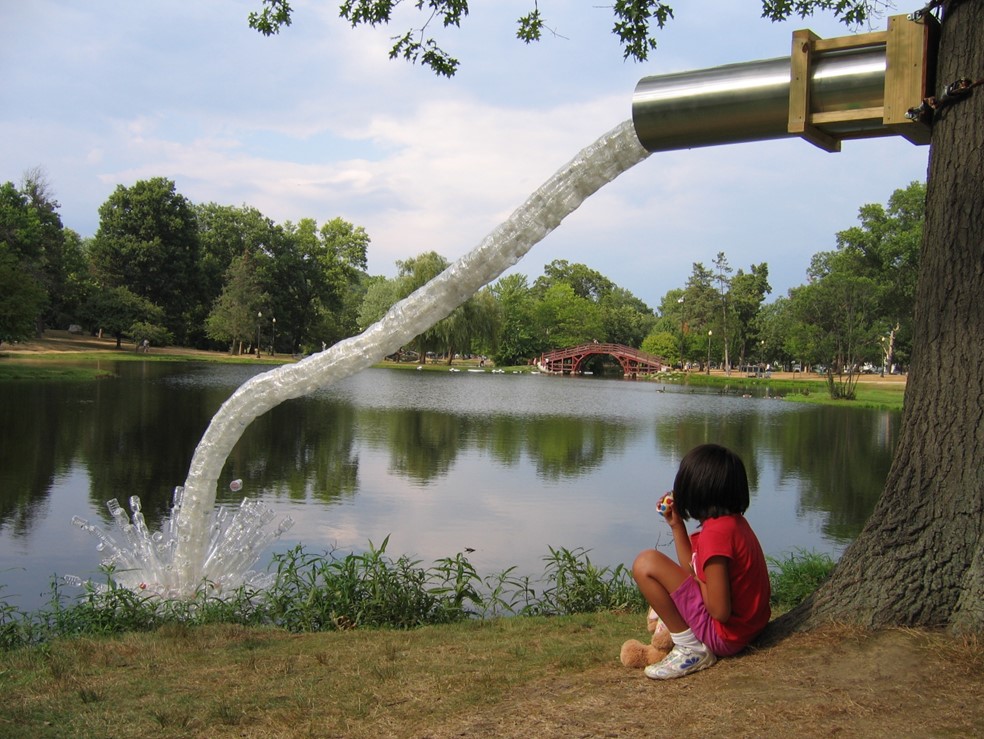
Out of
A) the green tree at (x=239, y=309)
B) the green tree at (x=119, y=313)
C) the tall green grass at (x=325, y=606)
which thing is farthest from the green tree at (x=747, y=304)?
the tall green grass at (x=325, y=606)

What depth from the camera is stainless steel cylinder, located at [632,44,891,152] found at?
2.79m

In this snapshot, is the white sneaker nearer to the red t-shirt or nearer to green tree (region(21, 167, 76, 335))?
the red t-shirt

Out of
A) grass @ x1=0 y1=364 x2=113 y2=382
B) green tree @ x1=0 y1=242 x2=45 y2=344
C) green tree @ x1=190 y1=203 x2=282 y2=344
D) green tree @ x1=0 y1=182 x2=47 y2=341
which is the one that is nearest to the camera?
grass @ x1=0 y1=364 x2=113 y2=382

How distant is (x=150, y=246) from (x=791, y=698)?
5096cm

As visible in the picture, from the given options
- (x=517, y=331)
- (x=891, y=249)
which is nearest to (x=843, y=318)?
(x=891, y=249)

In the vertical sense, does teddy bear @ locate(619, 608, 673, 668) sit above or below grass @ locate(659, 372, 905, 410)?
below

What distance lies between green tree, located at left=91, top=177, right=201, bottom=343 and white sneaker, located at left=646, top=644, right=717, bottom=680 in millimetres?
49641

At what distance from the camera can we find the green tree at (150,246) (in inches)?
1908

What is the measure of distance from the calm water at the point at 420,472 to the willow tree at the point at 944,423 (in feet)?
14.6

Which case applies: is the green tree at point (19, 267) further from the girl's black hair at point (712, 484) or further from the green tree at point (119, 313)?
the girl's black hair at point (712, 484)

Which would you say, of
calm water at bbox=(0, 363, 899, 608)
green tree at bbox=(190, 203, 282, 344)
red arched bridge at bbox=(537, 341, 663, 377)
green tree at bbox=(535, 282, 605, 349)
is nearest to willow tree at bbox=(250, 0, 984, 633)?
calm water at bbox=(0, 363, 899, 608)

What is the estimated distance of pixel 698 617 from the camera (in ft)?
8.90

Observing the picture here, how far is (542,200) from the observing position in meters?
3.58

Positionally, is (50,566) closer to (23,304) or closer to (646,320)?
(23,304)
